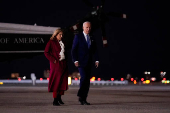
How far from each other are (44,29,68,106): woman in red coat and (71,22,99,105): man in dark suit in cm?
34

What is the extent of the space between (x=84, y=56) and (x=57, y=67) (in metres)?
0.78

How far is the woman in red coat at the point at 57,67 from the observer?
39.4ft

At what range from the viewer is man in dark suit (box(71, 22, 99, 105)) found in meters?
12.2

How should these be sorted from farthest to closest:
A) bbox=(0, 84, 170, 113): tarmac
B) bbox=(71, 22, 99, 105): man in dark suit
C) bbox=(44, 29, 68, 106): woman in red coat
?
bbox=(71, 22, 99, 105): man in dark suit
bbox=(44, 29, 68, 106): woman in red coat
bbox=(0, 84, 170, 113): tarmac

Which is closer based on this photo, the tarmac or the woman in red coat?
the tarmac

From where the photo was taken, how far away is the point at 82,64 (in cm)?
1218

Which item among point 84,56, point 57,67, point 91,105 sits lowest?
point 91,105

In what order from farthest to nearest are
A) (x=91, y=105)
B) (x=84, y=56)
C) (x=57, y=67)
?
1. (x=84, y=56)
2. (x=57, y=67)
3. (x=91, y=105)

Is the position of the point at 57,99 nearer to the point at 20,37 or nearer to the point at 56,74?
the point at 56,74

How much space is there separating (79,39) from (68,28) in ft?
88.2

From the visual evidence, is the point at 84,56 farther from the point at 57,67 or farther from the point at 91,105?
the point at 91,105

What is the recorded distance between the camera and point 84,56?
482 inches

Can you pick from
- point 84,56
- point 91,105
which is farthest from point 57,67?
point 91,105

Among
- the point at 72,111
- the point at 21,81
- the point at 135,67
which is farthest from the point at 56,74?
the point at 135,67
